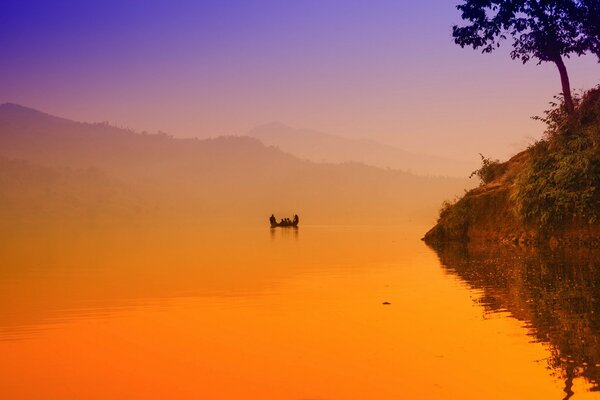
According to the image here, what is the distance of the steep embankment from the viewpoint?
32812mm

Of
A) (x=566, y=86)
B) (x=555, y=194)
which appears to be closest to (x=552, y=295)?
(x=555, y=194)

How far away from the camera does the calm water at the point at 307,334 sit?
9578 millimetres

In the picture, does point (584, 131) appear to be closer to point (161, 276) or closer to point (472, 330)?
point (161, 276)

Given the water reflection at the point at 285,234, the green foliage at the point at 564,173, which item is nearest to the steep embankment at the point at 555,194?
the green foliage at the point at 564,173

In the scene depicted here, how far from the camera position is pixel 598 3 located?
35719 mm

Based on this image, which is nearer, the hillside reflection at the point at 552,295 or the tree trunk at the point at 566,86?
the hillside reflection at the point at 552,295

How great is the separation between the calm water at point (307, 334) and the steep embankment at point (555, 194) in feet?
25.2

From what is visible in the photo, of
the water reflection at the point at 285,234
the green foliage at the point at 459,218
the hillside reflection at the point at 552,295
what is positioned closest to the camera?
the hillside reflection at the point at 552,295

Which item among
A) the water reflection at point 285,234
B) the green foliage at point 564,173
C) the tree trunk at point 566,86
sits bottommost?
the water reflection at point 285,234

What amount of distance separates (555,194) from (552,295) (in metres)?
17.4

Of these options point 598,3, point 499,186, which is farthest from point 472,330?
point 499,186

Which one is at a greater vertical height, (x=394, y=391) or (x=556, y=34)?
(x=556, y=34)

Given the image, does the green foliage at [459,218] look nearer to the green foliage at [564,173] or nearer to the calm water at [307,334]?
the green foliage at [564,173]

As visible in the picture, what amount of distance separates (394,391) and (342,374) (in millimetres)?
1071
